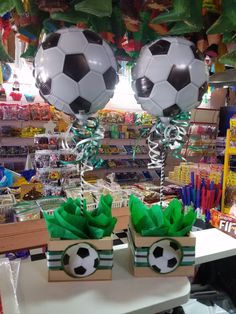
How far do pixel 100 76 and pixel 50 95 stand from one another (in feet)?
0.51

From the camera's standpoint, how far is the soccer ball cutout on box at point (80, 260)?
81cm

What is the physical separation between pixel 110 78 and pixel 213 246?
2.60ft

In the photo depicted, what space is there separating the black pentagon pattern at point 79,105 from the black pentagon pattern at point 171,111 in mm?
234

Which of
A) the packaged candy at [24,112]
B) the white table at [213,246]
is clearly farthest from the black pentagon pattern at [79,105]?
the packaged candy at [24,112]

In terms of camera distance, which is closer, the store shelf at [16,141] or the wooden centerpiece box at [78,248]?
the wooden centerpiece box at [78,248]

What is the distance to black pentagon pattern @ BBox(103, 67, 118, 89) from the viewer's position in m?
0.77

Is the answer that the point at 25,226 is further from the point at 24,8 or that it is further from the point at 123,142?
the point at 123,142

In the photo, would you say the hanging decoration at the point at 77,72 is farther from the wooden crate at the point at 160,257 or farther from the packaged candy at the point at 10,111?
the packaged candy at the point at 10,111

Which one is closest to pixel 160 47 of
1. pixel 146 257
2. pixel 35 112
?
pixel 146 257

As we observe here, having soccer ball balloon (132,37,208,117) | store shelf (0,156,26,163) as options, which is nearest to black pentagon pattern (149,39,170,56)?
soccer ball balloon (132,37,208,117)

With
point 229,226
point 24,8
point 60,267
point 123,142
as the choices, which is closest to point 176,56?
point 24,8

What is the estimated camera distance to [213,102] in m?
5.20

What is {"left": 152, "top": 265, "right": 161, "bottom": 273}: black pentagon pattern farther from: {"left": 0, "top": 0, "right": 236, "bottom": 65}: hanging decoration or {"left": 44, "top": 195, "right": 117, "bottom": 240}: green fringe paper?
{"left": 0, "top": 0, "right": 236, "bottom": 65}: hanging decoration

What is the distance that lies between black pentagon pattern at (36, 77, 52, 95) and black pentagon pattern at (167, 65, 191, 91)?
0.34 metres
